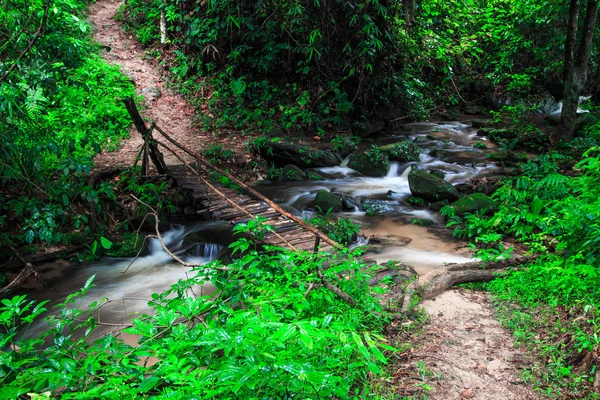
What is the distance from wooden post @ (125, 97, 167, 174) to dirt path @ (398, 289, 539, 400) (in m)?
5.28

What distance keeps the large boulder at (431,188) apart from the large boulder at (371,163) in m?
1.66

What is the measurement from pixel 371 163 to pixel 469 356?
7.15 meters

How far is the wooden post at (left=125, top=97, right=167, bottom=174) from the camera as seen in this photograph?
22.3 feet

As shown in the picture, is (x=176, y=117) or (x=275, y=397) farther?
(x=176, y=117)

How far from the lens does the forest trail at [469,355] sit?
2844 mm

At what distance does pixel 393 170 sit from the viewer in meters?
10.2

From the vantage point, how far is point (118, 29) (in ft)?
48.9

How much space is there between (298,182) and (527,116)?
9239 millimetres

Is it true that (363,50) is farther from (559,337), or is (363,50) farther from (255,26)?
(559,337)

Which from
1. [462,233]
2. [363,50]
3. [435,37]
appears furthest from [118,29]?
[462,233]

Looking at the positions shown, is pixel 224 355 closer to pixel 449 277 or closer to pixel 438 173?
pixel 449 277

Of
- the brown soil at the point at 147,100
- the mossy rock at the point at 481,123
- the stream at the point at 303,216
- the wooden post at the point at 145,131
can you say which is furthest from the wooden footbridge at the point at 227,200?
the mossy rock at the point at 481,123

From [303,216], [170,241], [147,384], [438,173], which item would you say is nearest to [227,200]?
[170,241]

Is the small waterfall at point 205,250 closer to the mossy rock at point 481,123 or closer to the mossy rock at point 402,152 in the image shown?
the mossy rock at point 402,152
